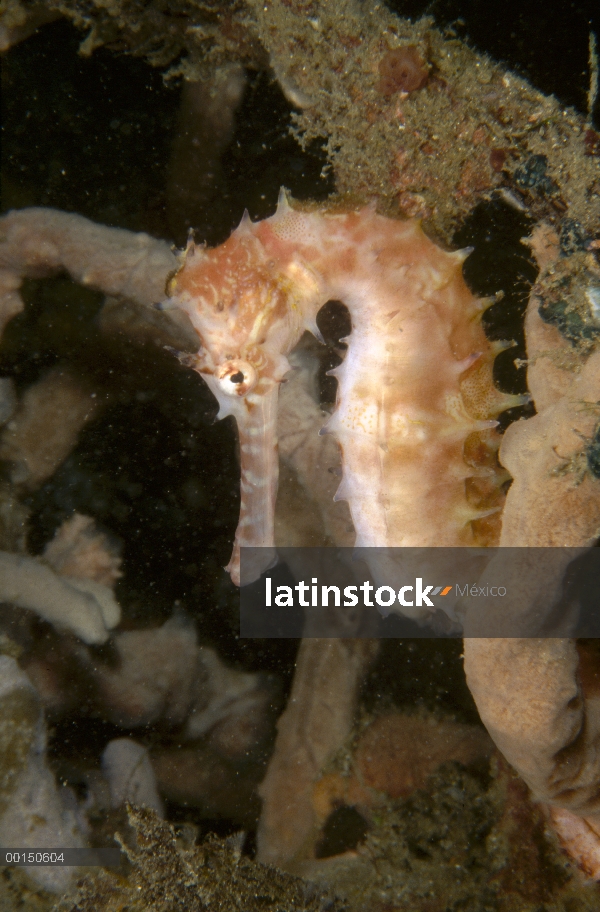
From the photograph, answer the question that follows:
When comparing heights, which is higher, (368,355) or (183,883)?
(368,355)

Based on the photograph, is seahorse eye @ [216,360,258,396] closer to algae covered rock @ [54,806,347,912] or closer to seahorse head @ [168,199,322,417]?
seahorse head @ [168,199,322,417]

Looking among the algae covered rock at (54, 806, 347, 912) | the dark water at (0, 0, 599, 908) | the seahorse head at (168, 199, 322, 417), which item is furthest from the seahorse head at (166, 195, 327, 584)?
the algae covered rock at (54, 806, 347, 912)

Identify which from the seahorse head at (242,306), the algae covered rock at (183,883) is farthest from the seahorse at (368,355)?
the algae covered rock at (183,883)

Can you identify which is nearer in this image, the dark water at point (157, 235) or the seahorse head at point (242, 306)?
the seahorse head at point (242, 306)

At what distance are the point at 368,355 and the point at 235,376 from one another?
65cm

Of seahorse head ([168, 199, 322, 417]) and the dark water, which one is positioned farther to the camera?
the dark water

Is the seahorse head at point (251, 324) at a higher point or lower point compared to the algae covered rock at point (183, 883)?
higher

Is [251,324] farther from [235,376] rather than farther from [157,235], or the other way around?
[157,235]

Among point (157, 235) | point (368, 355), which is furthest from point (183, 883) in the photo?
point (157, 235)

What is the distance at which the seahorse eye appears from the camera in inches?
92.5

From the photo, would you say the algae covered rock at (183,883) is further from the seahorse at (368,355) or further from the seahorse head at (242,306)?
the seahorse head at (242,306)

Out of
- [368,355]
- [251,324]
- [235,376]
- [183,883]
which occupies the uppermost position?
[251,324]

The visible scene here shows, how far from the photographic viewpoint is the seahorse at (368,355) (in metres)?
2.29

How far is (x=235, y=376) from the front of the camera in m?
2.35
